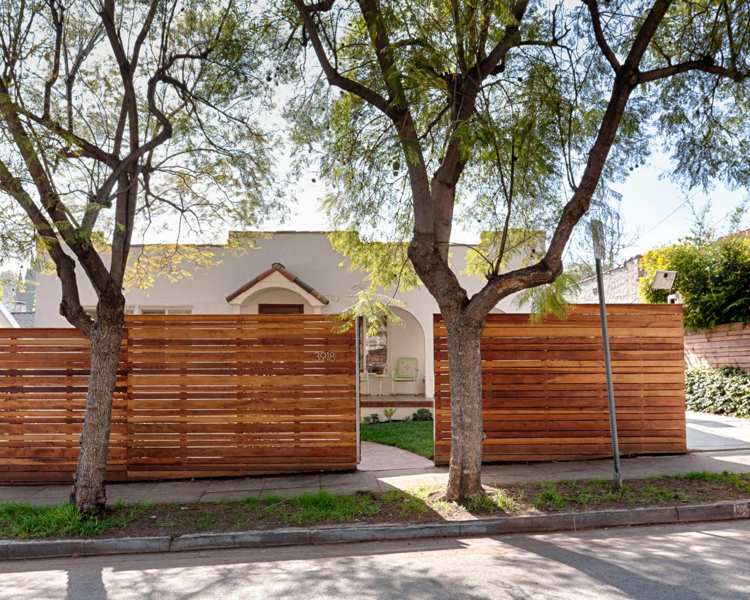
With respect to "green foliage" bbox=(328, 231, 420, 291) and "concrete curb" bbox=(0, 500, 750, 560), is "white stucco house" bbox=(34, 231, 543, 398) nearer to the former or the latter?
"green foliage" bbox=(328, 231, 420, 291)

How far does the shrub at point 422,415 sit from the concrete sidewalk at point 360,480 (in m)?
5.81

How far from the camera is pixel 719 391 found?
46.2 feet

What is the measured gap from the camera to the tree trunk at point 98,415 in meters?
6.72

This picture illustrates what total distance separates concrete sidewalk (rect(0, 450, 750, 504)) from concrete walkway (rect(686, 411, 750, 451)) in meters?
0.99

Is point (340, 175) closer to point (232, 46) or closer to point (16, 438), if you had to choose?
point (232, 46)

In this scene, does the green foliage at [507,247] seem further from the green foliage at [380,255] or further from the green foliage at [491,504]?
the green foliage at [491,504]

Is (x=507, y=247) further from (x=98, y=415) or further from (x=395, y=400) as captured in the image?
Answer: (x=395, y=400)

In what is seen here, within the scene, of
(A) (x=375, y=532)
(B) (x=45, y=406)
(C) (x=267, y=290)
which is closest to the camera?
(A) (x=375, y=532)

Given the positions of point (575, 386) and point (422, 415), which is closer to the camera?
point (575, 386)

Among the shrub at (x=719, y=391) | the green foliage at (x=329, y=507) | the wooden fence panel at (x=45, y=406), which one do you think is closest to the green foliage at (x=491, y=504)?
the green foliage at (x=329, y=507)

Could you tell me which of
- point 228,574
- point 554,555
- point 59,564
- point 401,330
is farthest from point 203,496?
point 401,330

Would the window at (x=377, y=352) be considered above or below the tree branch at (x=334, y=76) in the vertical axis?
below

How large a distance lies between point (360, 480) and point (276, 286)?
23.4 ft

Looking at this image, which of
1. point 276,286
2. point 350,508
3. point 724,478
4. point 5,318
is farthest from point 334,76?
point 5,318
